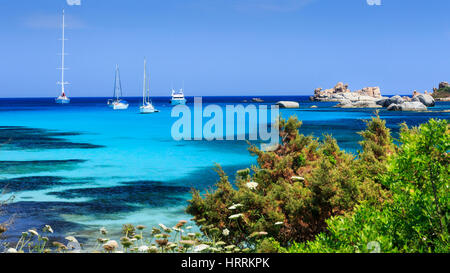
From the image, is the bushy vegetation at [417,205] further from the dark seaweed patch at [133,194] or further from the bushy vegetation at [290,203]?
the dark seaweed patch at [133,194]

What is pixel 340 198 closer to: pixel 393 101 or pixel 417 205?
pixel 417 205

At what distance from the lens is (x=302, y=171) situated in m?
8.19

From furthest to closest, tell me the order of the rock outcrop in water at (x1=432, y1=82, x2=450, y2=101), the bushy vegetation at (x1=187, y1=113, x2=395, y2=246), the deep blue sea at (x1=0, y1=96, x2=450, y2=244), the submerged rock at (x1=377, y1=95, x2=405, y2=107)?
the rock outcrop in water at (x1=432, y1=82, x2=450, y2=101), the submerged rock at (x1=377, y1=95, x2=405, y2=107), the deep blue sea at (x1=0, y1=96, x2=450, y2=244), the bushy vegetation at (x1=187, y1=113, x2=395, y2=246)

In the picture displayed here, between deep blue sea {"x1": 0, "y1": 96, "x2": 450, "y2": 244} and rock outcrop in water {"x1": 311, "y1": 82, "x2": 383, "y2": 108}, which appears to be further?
rock outcrop in water {"x1": 311, "y1": 82, "x2": 383, "y2": 108}

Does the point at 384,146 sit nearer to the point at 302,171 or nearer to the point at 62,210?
the point at 302,171

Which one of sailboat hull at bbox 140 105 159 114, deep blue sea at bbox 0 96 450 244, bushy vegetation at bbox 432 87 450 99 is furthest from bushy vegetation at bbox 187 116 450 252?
bushy vegetation at bbox 432 87 450 99

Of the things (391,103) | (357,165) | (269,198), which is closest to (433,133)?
Answer: (269,198)

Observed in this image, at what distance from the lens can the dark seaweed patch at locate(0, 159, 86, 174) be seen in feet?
70.6

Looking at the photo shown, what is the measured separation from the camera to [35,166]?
2291 cm

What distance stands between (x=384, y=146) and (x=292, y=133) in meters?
2.06

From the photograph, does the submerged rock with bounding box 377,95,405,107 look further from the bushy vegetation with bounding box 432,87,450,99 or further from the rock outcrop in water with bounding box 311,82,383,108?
the bushy vegetation with bounding box 432,87,450,99

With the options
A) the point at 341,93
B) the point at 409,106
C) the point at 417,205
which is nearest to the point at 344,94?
the point at 341,93

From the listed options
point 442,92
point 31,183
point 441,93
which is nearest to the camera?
point 31,183

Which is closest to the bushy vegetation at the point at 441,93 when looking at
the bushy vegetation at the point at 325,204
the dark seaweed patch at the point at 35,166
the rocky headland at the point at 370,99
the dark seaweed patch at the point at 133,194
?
the rocky headland at the point at 370,99
